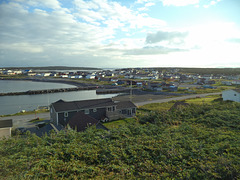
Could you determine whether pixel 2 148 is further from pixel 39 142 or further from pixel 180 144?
pixel 180 144

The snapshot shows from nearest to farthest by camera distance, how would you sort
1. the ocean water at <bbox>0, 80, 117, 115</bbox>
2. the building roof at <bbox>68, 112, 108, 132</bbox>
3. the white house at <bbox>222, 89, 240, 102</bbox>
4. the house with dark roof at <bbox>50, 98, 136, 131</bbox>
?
the building roof at <bbox>68, 112, 108, 132</bbox>
the house with dark roof at <bbox>50, 98, 136, 131</bbox>
the white house at <bbox>222, 89, 240, 102</bbox>
the ocean water at <bbox>0, 80, 117, 115</bbox>

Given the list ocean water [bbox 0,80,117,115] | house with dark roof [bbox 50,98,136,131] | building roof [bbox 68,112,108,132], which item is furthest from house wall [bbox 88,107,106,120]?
ocean water [bbox 0,80,117,115]

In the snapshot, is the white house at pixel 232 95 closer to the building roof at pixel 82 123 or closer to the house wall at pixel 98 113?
the house wall at pixel 98 113

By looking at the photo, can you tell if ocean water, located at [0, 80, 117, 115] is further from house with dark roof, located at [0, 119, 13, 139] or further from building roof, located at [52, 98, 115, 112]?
house with dark roof, located at [0, 119, 13, 139]

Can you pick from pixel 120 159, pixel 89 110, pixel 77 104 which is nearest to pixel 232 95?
pixel 89 110

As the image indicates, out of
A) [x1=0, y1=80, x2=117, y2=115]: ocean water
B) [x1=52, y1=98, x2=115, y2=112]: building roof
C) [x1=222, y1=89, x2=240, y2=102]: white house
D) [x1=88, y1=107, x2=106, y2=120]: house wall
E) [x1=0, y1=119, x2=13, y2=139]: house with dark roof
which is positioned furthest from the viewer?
[x1=0, y1=80, x2=117, y2=115]: ocean water

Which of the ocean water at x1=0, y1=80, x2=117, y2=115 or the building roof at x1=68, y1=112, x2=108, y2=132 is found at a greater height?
the building roof at x1=68, y1=112, x2=108, y2=132

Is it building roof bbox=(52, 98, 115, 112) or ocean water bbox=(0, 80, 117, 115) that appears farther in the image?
ocean water bbox=(0, 80, 117, 115)

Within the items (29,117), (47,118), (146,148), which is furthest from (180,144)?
(29,117)

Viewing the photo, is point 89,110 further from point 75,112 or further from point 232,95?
point 232,95
